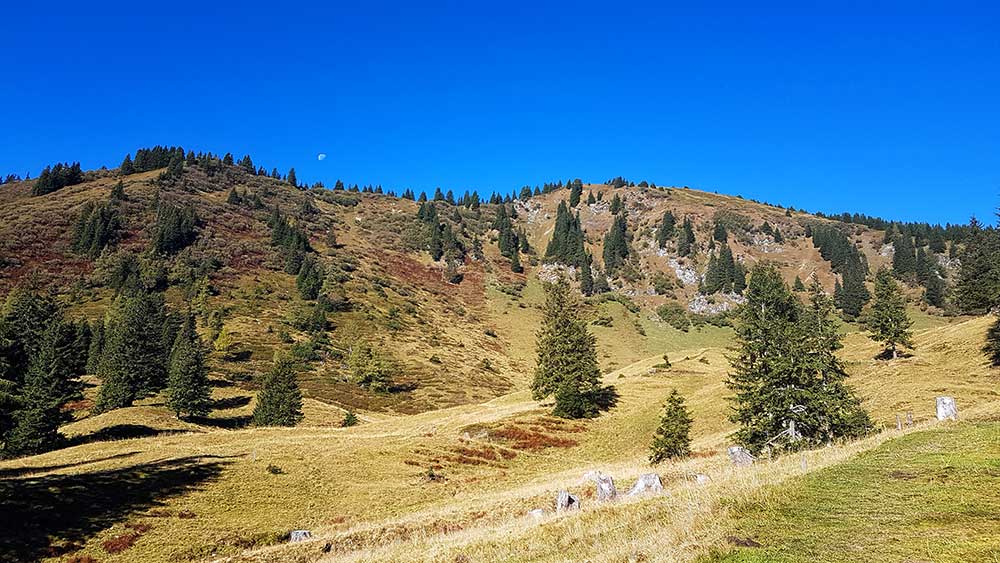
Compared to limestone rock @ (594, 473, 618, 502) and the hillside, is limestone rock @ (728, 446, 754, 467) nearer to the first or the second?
the hillside

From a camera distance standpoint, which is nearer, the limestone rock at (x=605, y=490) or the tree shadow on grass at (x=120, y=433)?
the limestone rock at (x=605, y=490)

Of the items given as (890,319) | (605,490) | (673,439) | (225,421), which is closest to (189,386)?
(225,421)

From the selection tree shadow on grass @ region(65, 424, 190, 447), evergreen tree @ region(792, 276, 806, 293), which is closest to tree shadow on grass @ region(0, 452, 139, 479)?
tree shadow on grass @ region(65, 424, 190, 447)

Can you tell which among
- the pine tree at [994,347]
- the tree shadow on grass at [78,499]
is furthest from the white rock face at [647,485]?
the pine tree at [994,347]

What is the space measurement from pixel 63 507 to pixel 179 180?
670 feet

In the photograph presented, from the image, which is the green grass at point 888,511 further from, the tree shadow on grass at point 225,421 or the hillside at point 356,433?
the tree shadow on grass at point 225,421

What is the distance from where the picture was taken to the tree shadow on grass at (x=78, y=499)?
870 inches

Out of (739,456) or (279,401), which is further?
(279,401)

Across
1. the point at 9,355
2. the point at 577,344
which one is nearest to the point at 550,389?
the point at 577,344

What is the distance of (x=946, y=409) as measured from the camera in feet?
77.0

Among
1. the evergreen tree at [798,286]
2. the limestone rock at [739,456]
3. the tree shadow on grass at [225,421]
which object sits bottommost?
the tree shadow on grass at [225,421]

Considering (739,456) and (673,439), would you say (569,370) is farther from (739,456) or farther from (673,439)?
(739,456)

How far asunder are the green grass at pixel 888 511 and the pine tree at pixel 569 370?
155 ft

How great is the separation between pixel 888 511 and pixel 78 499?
111 ft
